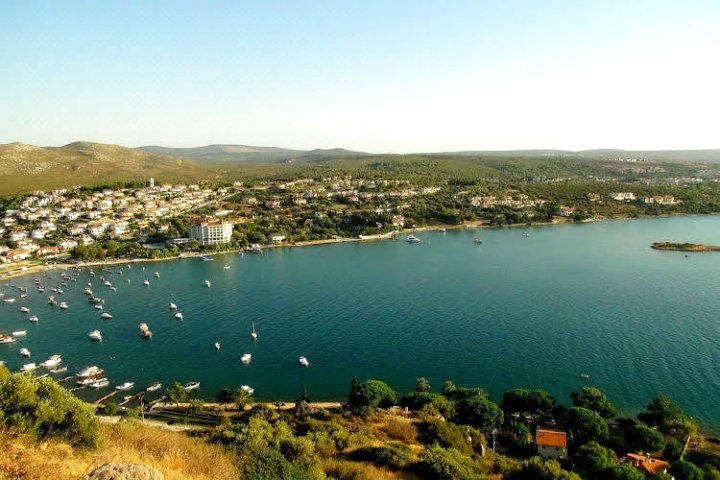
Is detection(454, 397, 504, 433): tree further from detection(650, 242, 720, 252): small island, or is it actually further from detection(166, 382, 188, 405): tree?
detection(650, 242, 720, 252): small island

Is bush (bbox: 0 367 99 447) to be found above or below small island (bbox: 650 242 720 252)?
above

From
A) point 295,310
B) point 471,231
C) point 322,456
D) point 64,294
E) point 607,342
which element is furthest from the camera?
point 471,231

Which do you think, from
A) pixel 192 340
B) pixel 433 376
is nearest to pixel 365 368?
pixel 433 376

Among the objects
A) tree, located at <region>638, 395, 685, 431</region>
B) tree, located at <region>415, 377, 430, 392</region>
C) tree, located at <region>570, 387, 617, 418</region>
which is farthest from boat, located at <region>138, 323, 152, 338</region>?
tree, located at <region>638, 395, 685, 431</region>

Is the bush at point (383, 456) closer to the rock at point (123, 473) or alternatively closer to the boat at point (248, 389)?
the rock at point (123, 473)

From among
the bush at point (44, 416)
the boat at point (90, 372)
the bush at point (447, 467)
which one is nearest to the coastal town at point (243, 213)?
the boat at point (90, 372)

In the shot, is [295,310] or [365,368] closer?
[365,368]

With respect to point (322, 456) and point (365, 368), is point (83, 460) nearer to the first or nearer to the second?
point (322, 456)
